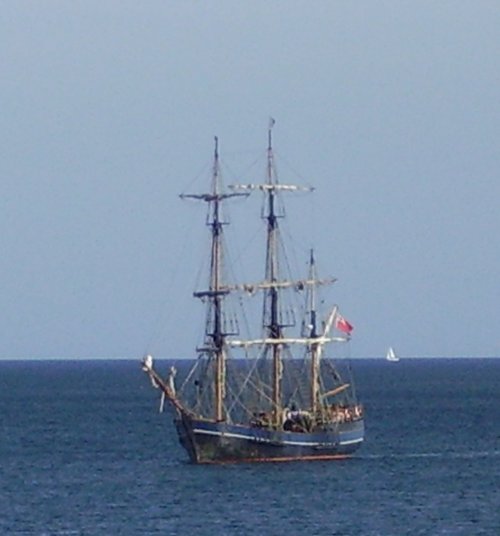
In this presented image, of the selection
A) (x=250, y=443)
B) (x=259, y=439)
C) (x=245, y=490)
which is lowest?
(x=245, y=490)

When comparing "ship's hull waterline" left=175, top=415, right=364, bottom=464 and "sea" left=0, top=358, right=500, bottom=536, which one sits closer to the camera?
"sea" left=0, top=358, right=500, bottom=536

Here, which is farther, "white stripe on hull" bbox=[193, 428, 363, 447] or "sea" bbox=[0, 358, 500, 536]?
"white stripe on hull" bbox=[193, 428, 363, 447]

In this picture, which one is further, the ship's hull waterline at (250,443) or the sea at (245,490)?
the ship's hull waterline at (250,443)

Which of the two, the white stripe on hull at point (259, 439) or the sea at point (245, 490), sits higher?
the white stripe on hull at point (259, 439)

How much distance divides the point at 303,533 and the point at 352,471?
97.9ft

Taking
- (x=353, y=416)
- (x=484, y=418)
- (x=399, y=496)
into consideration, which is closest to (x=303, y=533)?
(x=399, y=496)

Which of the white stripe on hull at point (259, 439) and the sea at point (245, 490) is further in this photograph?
the white stripe on hull at point (259, 439)

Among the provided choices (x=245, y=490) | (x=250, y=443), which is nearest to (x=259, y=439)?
(x=250, y=443)

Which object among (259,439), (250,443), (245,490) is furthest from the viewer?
(259,439)

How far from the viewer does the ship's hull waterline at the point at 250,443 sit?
4678 inches

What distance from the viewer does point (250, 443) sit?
12012cm

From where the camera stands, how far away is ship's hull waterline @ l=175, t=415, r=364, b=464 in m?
119

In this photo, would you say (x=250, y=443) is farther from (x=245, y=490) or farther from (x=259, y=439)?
(x=245, y=490)

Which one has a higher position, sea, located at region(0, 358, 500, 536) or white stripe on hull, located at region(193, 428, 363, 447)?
white stripe on hull, located at region(193, 428, 363, 447)
